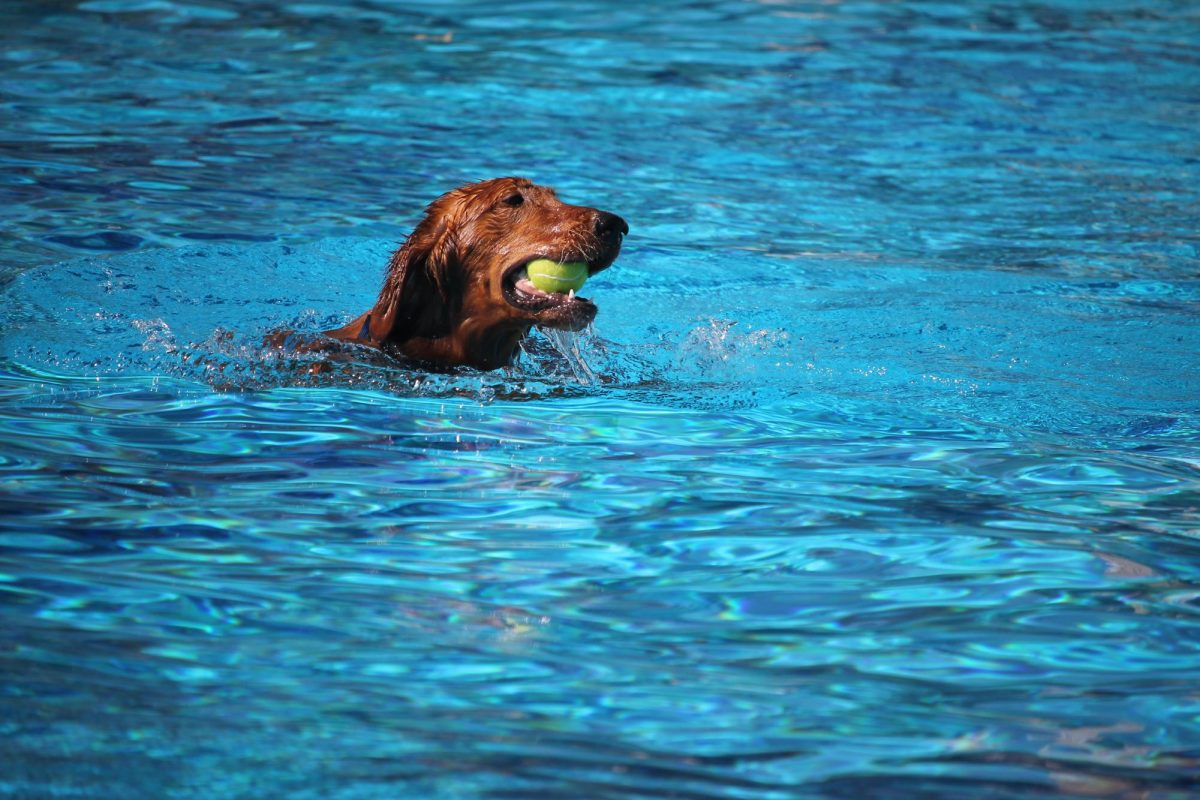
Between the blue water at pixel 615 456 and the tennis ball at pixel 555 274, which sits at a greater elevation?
the tennis ball at pixel 555 274

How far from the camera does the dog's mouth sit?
5.59 meters

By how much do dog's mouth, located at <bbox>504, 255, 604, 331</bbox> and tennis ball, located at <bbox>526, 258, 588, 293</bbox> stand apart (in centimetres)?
1

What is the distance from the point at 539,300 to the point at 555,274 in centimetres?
12

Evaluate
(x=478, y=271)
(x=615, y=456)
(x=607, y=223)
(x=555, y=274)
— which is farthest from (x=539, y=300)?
(x=615, y=456)

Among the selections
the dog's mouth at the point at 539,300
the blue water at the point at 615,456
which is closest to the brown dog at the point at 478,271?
the dog's mouth at the point at 539,300

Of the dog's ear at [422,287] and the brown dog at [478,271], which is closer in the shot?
the brown dog at [478,271]

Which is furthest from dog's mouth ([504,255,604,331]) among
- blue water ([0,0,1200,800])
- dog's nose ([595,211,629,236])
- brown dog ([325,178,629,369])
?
blue water ([0,0,1200,800])

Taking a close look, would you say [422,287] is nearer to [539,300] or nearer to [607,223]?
[539,300]

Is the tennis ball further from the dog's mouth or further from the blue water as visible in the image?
the blue water

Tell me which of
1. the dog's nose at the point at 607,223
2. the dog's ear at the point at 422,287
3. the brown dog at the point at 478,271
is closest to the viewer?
the dog's nose at the point at 607,223

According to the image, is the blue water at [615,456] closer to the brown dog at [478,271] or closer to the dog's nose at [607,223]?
the brown dog at [478,271]

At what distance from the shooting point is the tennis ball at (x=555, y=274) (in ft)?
18.7

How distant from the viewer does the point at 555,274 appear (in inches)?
226

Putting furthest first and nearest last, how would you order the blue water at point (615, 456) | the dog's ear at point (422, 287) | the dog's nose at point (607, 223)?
the dog's ear at point (422, 287) → the dog's nose at point (607, 223) → the blue water at point (615, 456)
